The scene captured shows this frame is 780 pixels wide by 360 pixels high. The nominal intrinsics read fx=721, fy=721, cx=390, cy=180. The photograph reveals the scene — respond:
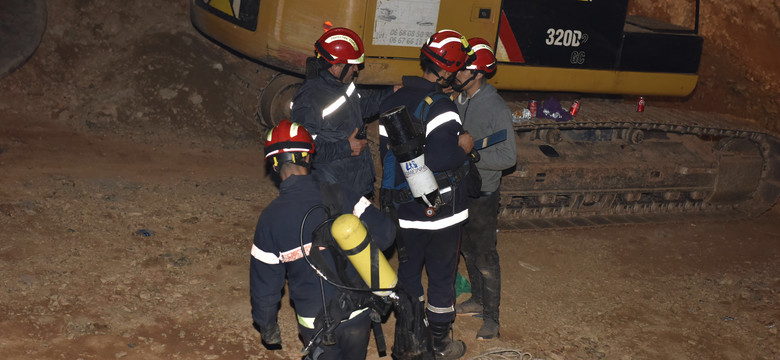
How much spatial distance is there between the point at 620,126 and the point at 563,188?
104 centimetres

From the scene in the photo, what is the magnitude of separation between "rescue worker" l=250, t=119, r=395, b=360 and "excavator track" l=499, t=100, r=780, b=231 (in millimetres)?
4339

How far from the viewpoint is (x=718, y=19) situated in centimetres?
1361

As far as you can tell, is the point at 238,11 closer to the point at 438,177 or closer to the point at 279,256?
the point at 438,177

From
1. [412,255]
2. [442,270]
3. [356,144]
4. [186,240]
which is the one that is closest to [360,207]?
[412,255]

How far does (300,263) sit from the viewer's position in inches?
164

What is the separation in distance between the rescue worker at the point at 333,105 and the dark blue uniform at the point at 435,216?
45cm

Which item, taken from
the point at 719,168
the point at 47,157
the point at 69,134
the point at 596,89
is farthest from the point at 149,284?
the point at 719,168

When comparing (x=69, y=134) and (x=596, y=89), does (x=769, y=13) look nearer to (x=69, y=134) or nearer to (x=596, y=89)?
(x=596, y=89)

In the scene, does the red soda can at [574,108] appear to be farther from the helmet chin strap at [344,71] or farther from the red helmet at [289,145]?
the red helmet at [289,145]

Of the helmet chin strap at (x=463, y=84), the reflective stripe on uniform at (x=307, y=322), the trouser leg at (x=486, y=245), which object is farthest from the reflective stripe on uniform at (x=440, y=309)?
the helmet chin strap at (x=463, y=84)

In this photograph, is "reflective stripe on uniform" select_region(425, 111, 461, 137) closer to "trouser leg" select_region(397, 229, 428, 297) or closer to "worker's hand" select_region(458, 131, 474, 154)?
"worker's hand" select_region(458, 131, 474, 154)

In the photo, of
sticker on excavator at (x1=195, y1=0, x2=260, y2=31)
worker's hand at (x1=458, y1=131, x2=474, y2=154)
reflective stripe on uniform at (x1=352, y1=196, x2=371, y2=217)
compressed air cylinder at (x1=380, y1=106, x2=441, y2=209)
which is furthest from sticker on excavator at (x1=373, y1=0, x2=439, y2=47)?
reflective stripe on uniform at (x1=352, y1=196, x2=371, y2=217)

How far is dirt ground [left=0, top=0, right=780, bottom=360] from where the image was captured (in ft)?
19.9

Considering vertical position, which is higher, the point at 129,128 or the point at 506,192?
the point at 506,192
